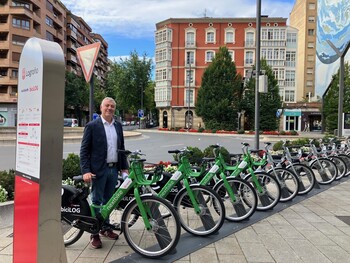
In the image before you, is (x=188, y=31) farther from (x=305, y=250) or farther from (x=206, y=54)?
(x=305, y=250)

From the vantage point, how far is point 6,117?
50.7 metres

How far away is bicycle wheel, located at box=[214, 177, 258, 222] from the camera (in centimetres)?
576

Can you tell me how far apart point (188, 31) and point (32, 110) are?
2240 inches

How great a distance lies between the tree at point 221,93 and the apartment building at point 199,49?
1046 centimetres

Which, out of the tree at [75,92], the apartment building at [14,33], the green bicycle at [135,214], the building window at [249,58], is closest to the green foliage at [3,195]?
the green bicycle at [135,214]

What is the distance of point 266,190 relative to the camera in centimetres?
657

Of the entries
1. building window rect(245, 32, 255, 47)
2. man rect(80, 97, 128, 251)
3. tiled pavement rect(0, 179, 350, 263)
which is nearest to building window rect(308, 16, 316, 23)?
building window rect(245, 32, 255, 47)

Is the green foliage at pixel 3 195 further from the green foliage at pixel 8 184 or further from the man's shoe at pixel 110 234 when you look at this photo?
the man's shoe at pixel 110 234

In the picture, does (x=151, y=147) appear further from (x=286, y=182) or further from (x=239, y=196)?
(x=239, y=196)

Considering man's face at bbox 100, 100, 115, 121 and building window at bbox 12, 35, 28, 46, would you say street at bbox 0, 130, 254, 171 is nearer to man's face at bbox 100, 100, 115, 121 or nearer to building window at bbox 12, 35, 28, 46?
man's face at bbox 100, 100, 115, 121

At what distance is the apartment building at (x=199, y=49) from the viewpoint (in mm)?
56906

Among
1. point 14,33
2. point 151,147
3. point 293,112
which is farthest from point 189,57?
point 151,147

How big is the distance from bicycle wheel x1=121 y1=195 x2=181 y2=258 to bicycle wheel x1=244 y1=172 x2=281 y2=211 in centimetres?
255

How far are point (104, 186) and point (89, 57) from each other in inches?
80.4
